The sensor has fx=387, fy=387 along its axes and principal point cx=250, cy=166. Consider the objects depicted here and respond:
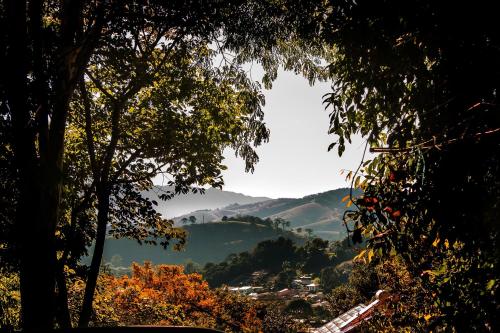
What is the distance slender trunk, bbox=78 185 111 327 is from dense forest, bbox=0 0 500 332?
0.04 metres

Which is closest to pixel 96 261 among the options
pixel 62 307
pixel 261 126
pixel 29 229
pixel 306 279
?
pixel 62 307

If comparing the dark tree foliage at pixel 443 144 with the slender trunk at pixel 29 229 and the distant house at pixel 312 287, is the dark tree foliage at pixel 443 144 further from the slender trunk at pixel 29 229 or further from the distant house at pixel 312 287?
the distant house at pixel 312 287

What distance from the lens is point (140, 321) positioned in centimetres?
1720

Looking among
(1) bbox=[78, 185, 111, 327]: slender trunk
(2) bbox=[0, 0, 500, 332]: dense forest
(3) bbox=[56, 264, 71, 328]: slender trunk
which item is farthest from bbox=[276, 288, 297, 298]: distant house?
(3) bbox=[56, 264, 71, 328]: slender trunk

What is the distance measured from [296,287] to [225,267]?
2624 centimetres

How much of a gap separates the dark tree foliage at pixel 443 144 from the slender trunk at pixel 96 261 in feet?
21.2

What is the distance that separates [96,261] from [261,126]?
4.88m

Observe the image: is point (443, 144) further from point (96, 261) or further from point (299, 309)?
point (299, 309)

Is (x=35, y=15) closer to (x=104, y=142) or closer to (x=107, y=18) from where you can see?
(x=107, y=18)

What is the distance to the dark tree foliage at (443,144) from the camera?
3209 millimetres

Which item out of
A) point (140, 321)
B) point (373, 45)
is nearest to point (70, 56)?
point (373, 45)

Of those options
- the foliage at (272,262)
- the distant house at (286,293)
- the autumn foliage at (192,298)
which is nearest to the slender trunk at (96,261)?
the autumn foliage at (192,298)

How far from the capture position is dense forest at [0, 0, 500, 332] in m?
3.40

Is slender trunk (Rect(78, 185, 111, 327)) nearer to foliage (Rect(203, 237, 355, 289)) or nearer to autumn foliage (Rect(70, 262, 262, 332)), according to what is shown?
autumn foliage (Rect(70, 262, 262, 332))
